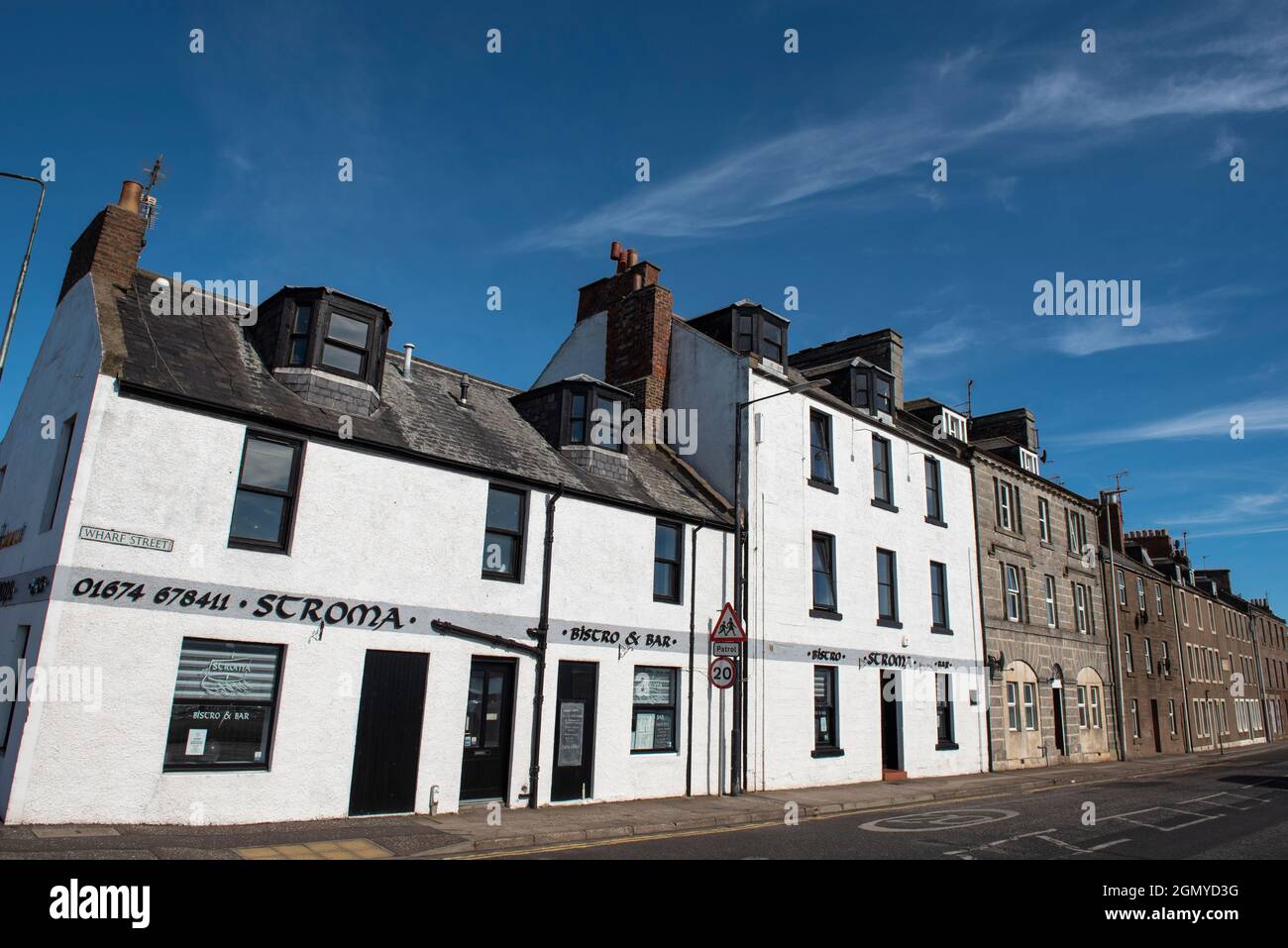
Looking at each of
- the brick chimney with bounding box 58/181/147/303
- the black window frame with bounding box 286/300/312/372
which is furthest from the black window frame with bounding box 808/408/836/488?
the brick chimney with bounding box 58/181/147/303

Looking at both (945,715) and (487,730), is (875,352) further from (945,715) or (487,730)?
(487,730)

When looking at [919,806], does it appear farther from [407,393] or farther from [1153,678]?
[1153,678]

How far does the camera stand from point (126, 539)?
10922 millimetres

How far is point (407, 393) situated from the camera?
53.1 feet

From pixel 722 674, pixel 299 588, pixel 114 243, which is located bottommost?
pixel 722 674

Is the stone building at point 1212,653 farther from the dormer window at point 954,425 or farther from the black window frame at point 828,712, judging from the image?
the black window frame at point 828,712

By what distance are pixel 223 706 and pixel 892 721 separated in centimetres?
1738

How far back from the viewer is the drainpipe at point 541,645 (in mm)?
14469

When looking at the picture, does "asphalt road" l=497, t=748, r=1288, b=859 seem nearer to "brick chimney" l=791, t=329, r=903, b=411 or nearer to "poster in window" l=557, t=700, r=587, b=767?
"poster in window" l=557, t=700, r=587, b=767

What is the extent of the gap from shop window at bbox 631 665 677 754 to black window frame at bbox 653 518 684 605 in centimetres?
150

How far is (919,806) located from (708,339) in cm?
1199

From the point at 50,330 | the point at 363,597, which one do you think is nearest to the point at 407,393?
the point at 363,597

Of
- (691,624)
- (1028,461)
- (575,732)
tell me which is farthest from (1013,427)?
(575,732)
